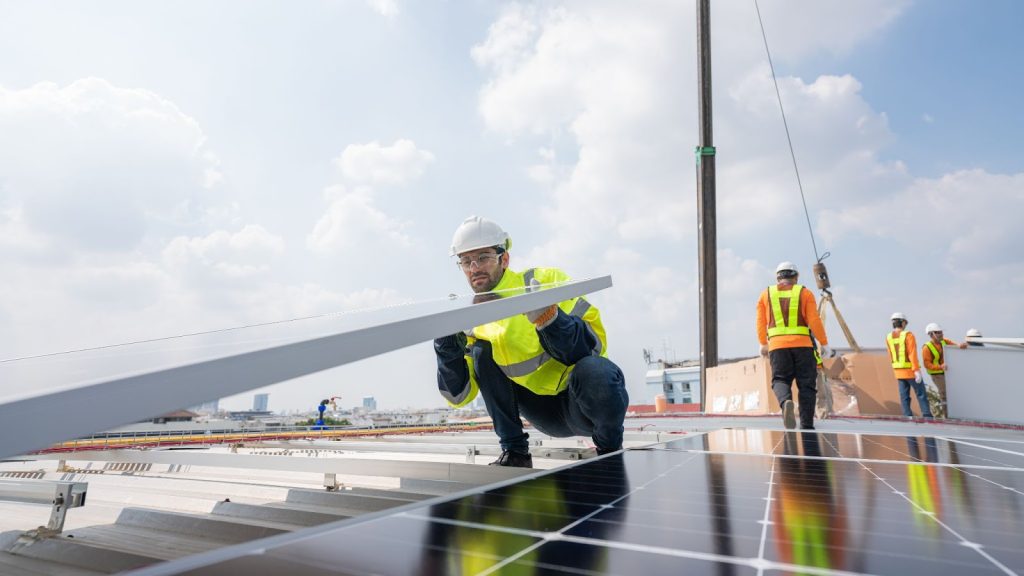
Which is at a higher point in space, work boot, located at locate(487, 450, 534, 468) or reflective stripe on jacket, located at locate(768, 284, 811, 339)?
reflective stripe on jacket, located at locate(768, 284, 811, 339)

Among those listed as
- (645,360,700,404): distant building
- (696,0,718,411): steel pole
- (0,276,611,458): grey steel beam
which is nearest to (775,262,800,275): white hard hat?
(0,276,611,458): grey steel beam

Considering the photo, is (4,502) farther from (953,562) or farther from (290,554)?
(953,562)

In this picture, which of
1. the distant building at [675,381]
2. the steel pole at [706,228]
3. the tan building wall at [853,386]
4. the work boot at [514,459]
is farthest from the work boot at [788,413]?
the distant building at [675,381]

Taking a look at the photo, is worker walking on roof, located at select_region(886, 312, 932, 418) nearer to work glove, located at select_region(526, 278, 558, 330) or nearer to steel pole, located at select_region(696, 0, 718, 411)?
steel pole, located at select_region(696, 0, 718, 411)

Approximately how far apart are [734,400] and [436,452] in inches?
360

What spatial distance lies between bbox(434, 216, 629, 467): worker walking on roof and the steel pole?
41.1ft

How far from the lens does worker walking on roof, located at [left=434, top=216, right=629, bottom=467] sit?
3047 millimetres

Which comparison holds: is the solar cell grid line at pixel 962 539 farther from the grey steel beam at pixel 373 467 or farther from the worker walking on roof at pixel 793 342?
the worker walking on roof at pixel 793 342

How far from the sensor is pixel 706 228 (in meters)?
15.2

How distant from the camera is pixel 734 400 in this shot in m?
12.1

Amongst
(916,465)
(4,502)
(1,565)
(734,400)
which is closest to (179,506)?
(4,502)

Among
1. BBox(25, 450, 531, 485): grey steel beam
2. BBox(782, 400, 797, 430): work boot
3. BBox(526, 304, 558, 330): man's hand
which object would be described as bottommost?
BBox(25, 450, 531, 485): grey steel beam

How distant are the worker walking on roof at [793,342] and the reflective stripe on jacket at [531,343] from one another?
3204 millimetres

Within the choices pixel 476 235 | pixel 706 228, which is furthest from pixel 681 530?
pixel 706 228
